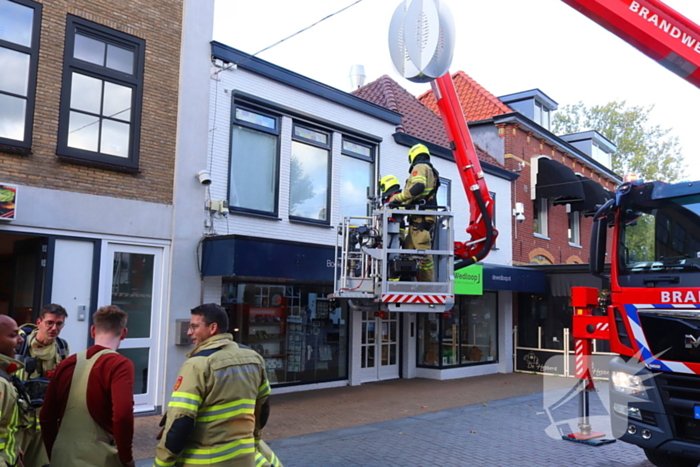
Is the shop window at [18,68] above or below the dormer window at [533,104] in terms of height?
below

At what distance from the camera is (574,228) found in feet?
68.9

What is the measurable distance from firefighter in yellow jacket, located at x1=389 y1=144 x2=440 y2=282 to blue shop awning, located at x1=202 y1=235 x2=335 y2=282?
2627mm

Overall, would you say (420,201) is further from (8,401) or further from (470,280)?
(470,280)

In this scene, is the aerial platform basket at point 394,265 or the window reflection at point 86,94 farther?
the window reflection at point 86,94

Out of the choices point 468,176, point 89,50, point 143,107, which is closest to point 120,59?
point 89,50

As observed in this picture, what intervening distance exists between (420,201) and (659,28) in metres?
3.36

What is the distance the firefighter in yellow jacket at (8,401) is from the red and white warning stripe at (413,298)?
448 cm

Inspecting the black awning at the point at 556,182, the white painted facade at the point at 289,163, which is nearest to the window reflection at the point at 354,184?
the white painted facade at the point at 289,163

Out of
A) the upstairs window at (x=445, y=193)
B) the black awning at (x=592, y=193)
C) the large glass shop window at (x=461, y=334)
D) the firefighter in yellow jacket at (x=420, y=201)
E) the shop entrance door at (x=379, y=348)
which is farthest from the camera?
the black awning at (x=592, y=193)

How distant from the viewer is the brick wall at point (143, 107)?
8.12 metres

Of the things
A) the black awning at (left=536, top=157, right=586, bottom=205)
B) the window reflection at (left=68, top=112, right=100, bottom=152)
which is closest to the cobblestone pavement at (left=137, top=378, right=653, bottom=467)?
the window reflection at (left=68, top=112, right=100, bottom=152)

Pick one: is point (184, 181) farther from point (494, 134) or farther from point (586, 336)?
point (494, 134)

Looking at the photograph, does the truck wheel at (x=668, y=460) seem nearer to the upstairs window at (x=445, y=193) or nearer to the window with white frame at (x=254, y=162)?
the window with white frame at (x=254, y=162)

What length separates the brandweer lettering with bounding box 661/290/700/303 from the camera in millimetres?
5613
